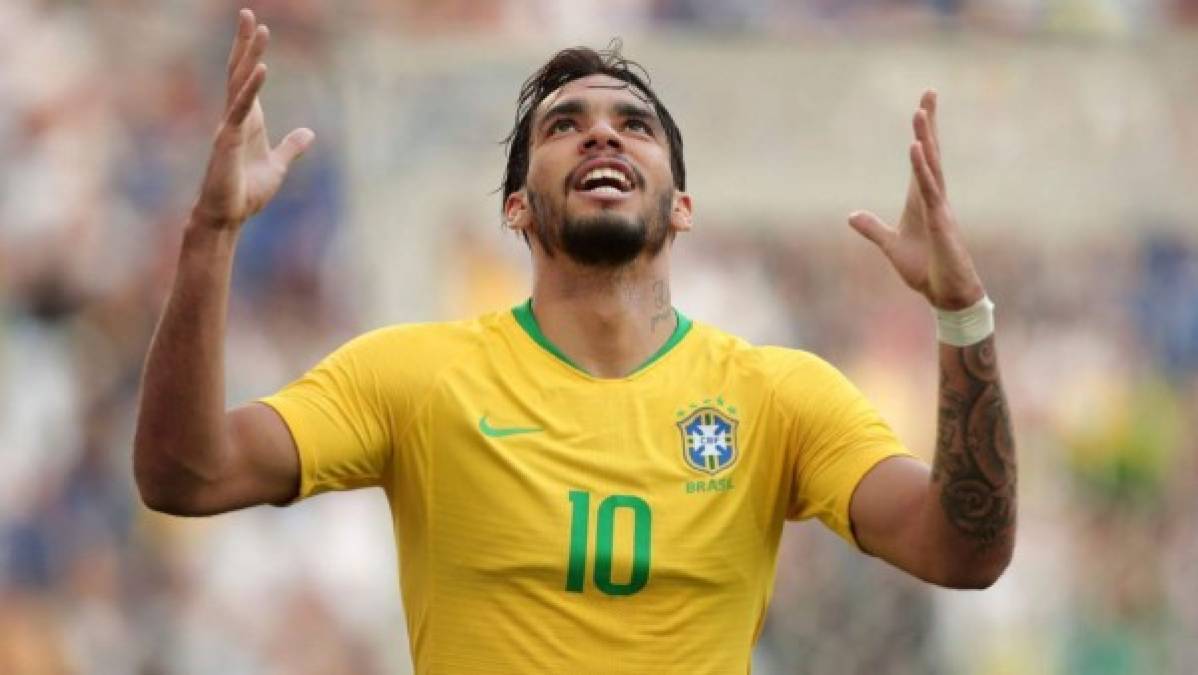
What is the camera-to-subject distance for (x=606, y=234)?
532 cm

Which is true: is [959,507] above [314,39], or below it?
below

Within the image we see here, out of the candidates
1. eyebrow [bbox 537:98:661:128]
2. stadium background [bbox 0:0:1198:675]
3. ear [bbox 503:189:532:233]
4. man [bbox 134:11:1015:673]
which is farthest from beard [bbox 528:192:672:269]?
stadium background [bbox 0:0:1198:675]

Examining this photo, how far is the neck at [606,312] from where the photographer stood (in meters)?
5.34

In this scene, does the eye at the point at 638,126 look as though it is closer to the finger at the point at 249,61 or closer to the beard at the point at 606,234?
the beard at the point at 606,234

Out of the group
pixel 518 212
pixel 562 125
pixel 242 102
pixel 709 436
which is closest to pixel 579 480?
pixel 709 436

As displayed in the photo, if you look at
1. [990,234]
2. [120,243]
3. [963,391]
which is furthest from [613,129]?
[990,234]

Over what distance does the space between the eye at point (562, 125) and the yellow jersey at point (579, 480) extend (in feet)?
1.97

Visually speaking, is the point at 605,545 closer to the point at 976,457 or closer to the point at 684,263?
the point at 976,457

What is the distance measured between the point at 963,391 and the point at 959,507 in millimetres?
238

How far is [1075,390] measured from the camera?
1411 centimetres

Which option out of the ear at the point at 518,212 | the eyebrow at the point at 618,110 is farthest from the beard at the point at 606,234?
the eyebrow at the point at 618,110

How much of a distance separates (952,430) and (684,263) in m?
8.65

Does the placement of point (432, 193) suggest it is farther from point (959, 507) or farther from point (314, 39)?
point (959, 507)

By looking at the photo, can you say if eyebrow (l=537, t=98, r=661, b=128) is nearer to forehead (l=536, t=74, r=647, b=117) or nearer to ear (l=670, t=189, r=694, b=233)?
forehead (l=536, t=74, r=647, b=117)
